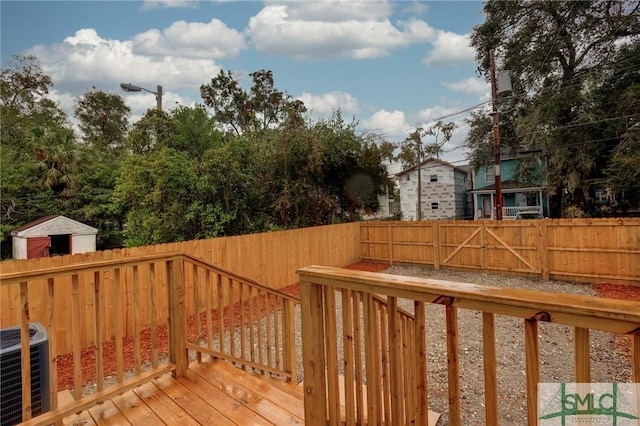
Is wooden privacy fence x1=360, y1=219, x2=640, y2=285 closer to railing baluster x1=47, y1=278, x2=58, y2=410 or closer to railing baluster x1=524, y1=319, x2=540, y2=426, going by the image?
railing baluster x1=524, y1=319, x2=540, y2=426

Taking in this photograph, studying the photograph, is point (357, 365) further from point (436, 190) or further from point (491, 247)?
point (436, 190)

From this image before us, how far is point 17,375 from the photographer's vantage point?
1.74 m

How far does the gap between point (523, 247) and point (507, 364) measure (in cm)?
505

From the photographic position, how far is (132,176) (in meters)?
7.81

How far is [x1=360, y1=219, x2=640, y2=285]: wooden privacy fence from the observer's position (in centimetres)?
701

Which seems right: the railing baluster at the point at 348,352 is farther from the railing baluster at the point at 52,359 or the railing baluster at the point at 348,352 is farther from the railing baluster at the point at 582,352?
the railing baluster at the point at 52,359

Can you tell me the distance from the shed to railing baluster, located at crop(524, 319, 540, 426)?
13660 mm

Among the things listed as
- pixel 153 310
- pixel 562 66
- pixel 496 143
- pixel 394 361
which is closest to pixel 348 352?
pixel 394 361

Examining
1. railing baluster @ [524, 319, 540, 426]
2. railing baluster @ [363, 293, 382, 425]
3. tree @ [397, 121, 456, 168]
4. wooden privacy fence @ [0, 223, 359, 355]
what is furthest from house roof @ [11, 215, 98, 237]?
tree @ [397, 121, 456, 168]

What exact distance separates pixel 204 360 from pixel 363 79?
32.7 ft

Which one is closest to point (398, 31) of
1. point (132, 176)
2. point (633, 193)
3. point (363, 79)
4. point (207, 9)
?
point (363, 79)

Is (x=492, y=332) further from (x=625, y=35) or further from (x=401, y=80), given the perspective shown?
(x=625, y=35)

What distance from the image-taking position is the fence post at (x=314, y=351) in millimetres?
1444

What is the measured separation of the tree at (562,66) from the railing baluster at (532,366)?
46.0 ft
